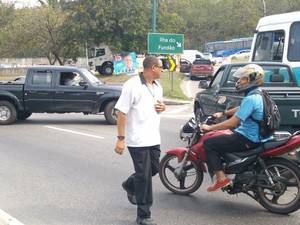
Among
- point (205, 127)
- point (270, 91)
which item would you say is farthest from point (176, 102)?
point (205, 127)

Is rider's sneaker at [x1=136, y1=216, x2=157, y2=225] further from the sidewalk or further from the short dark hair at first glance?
the sidewalk

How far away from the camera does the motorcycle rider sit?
5.71 m

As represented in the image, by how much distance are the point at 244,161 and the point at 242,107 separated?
0.66 metres

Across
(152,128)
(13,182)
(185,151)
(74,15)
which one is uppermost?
(74,15)

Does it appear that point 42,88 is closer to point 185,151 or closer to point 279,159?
point 185,151

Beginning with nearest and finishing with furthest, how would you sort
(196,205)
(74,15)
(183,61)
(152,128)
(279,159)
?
(152,128)
(279,159)
(196,205)
(74,15)
(183,61)

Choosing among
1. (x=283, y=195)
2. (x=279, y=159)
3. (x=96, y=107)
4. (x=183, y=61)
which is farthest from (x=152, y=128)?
(x=183, y=61)

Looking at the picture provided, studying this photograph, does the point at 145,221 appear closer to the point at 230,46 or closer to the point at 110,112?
the point at 110,112

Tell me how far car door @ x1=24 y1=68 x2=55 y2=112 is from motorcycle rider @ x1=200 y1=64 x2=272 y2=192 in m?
9.15

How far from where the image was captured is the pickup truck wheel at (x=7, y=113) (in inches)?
568

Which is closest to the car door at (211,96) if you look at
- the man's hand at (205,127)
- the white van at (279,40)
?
the white van at (279,40)

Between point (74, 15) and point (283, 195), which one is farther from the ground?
point (74, 15)

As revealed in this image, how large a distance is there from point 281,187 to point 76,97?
9444 mm

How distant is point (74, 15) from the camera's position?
138ft
